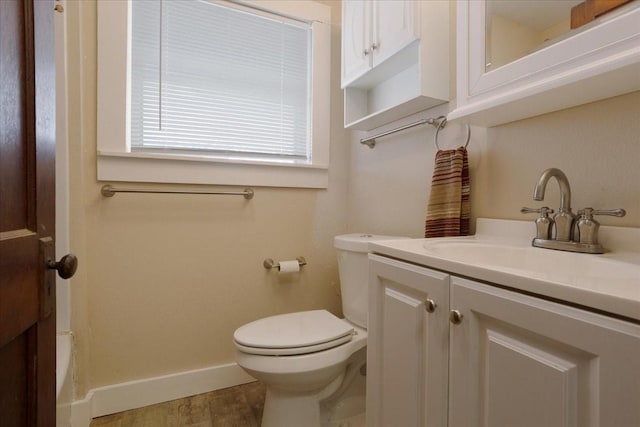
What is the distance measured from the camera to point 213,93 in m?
1.54

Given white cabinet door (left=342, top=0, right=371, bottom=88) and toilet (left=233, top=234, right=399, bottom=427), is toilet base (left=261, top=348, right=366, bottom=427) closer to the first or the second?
toilet (left=233, top=234, right=399, bottom=427)

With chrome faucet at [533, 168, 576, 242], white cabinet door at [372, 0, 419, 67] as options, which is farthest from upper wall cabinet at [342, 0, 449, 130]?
chrome faucet at [533, 168, 576, 242]

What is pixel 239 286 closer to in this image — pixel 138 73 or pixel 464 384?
pixel 138 73

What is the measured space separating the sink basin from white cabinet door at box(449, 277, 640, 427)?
70mm

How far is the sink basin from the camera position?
24.0 inches

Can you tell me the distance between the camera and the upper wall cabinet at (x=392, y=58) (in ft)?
3.67

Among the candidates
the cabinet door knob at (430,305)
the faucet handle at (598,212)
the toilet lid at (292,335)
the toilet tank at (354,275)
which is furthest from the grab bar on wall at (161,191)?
the faucet handle at (598,212)

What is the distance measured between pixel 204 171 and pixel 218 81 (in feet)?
1.49

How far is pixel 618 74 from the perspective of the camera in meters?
0.62

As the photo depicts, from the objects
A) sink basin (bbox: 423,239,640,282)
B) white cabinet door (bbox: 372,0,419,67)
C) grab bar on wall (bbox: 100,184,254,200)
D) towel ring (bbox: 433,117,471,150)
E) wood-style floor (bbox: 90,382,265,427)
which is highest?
white cabinet door (bbox: 372,0,419,67)

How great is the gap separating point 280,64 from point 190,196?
0.83 meters

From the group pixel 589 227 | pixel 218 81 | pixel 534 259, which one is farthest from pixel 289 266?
pixel 589 227

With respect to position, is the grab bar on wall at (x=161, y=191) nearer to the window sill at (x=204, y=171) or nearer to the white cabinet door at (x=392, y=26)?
the window sill at (x=204, y=171)

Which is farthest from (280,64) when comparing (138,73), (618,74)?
(618,74)
